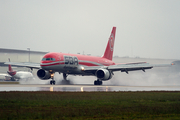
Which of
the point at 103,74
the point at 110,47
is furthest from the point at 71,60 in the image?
the point at 110,47

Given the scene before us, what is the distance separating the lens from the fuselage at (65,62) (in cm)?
4140

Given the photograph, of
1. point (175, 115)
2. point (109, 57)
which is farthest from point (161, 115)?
point (109, 57)

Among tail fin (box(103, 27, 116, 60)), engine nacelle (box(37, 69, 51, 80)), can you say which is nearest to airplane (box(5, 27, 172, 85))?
engine nacelle (box(37, 69, 51, 80))

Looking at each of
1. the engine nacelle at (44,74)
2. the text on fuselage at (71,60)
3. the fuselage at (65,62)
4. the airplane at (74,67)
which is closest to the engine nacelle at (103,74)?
the airplane at (74,67)

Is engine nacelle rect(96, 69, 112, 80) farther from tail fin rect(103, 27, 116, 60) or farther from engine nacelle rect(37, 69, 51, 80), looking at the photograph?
tail fin rect(103, 27, 116, 60)

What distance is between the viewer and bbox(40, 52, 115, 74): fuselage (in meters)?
41.4

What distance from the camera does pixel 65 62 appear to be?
141 feet

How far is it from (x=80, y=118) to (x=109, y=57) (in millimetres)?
46683

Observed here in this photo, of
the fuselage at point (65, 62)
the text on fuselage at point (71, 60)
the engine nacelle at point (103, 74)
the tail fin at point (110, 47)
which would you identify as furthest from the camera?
the tail fin at point (110, 47)

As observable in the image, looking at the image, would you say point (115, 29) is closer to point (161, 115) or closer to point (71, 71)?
point (71, 71)

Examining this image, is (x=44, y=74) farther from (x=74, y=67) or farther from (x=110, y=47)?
(x=110, y=47)

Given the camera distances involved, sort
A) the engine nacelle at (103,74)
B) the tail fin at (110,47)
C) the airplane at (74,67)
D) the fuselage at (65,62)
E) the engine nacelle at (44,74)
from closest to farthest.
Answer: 1. the fuselage at (65,62)
2. the airplane at (74,67)
3. the engine nacelle at (103,74)
4. the engine nacelle at (44,74)
5. the tail fin at (110,47)

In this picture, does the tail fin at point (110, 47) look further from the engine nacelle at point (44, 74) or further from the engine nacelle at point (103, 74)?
the engine nacelle at point (44, 74)

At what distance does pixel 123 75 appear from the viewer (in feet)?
195
